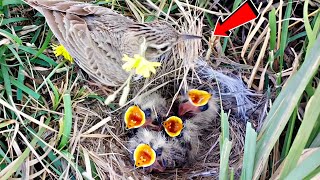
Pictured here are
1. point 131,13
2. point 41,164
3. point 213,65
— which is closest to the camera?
point 41,164

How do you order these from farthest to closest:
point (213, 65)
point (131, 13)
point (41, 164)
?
point (131, 13)
point (213, 65)
point (41, 164)

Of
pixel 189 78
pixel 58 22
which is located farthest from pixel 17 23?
pixel 189 78

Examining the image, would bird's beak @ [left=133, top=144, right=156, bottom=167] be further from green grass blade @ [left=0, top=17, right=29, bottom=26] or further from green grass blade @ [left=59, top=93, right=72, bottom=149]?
green grass blade @ [left=0, top=17, right=29, bottom=26]

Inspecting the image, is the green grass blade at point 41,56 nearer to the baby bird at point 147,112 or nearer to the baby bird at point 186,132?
the baby bird at point 147,112

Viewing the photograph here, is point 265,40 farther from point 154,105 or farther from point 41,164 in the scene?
point 41,164

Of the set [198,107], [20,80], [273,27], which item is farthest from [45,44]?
[273,27]

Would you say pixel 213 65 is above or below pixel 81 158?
above

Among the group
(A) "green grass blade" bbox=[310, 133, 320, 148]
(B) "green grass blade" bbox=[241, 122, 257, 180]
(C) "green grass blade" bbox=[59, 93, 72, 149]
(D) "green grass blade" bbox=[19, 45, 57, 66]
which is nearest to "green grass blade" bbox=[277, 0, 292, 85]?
(A) "green grass blade" bbox=[310, 133, 320, 148]

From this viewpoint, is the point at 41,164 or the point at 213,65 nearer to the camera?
the point at 41,164
